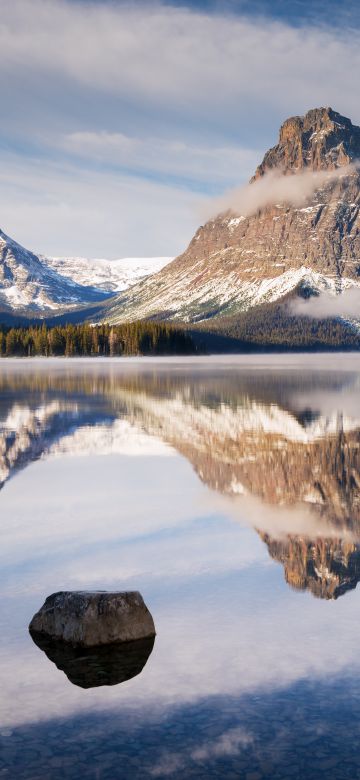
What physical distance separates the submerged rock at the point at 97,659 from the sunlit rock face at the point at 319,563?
4332 millimetres

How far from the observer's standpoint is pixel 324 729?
32.9ft

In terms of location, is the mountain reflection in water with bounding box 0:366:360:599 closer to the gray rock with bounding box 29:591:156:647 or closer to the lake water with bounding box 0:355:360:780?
the lake water with bounding box 0:355:360:780

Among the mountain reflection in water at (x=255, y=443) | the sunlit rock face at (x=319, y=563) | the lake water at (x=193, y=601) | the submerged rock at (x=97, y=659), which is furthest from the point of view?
the mountain reflection in water at (x=255, y=443)

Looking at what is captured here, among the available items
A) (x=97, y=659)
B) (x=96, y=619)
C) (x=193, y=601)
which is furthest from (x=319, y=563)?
(x=97, y=659)

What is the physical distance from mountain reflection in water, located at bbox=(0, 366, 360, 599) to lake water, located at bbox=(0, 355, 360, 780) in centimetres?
11

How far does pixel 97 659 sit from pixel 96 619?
2.31 ft

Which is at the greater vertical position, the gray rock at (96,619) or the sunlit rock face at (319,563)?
the gray rock at (96,619)

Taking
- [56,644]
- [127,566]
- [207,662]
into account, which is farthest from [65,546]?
[207,662]

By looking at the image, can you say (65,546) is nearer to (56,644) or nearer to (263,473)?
(56,644)

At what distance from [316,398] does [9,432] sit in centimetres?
3077

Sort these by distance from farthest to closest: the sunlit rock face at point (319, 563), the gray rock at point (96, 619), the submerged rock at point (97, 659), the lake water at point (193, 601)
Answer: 1. the sunlit rock face at point (319, 563)
2. the gray rock at point (96, 619)
3. the submerged rock at point (97, 659)
4. the lake water at point (193, 601)

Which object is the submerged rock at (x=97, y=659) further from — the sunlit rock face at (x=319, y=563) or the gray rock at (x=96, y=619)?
the sunlit rock face at (x=319, y=563)

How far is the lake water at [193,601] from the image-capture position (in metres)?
9.66

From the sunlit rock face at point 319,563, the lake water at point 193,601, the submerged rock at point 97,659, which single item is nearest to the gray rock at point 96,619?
the submerged rock at point 97,659
